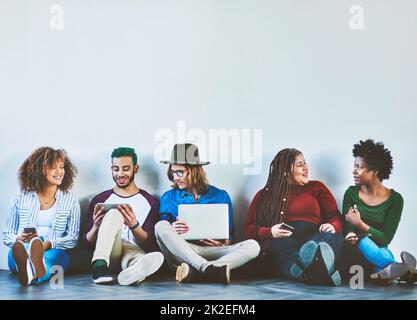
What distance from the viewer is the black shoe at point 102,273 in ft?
11.1

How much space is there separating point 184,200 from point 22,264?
3.25ft

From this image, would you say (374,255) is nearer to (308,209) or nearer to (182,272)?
(308,209)

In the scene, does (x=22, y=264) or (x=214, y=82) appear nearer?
(x=22, y=264)

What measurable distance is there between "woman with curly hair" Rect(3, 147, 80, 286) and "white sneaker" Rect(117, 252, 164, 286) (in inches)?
14.1

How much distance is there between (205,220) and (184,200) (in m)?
0.17

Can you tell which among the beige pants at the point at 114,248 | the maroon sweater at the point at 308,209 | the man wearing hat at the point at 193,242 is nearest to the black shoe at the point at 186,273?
the man wearing hat at the point at 193,242

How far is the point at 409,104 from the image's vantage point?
3461 mm

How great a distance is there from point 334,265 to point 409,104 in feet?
3.39

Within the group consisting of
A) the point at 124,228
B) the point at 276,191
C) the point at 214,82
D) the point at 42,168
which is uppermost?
the point at 214,82

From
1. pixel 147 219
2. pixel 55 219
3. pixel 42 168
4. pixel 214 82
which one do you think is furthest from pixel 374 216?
pixel 42 168

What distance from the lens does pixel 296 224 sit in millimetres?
3414

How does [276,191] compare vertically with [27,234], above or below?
above

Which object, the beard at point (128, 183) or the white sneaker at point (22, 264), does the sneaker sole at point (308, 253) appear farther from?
the white sneaker at point (22, 264)

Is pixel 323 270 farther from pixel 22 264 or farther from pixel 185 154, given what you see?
pixel 22 264
